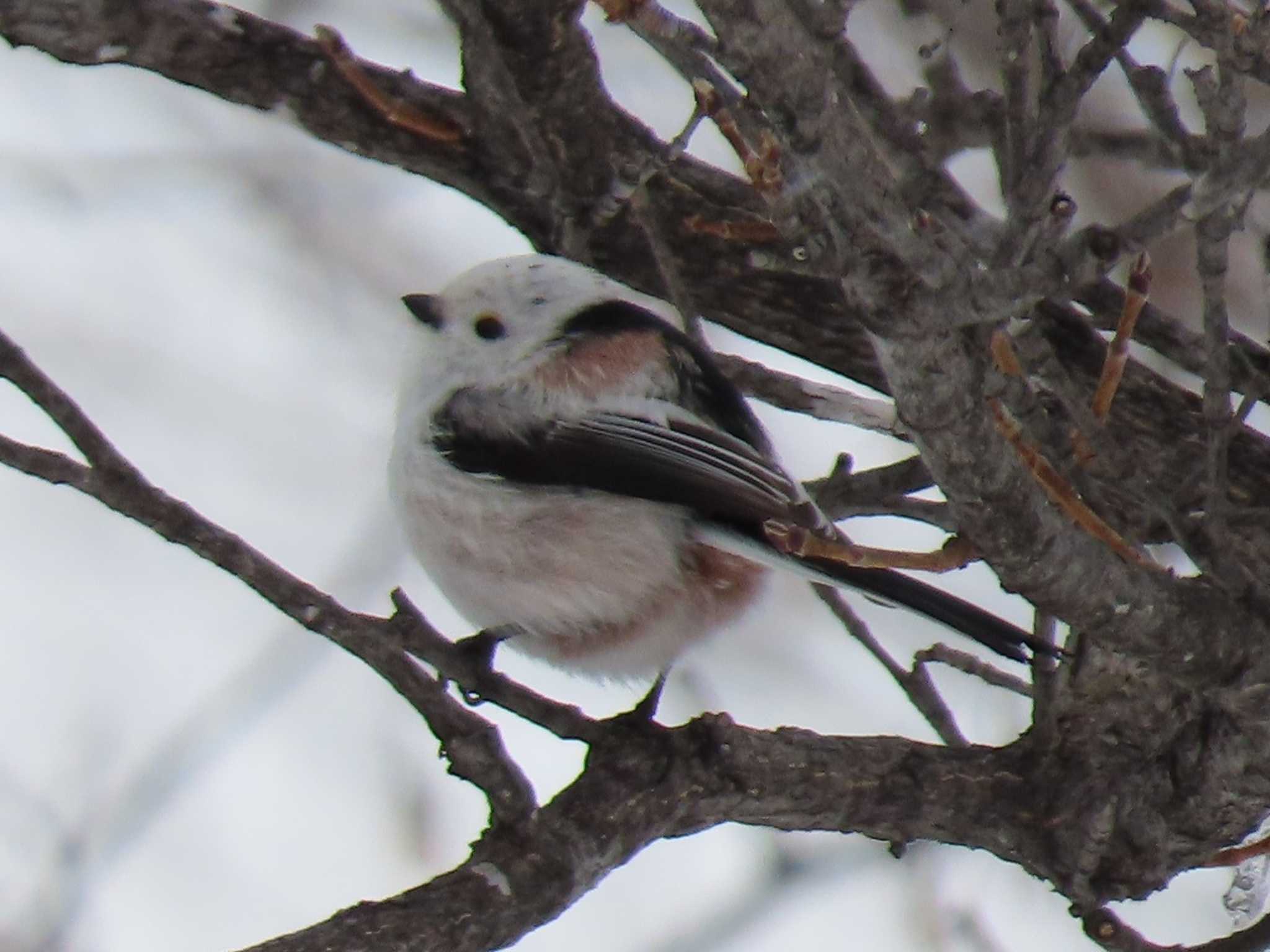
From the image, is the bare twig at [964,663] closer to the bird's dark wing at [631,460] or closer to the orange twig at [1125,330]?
the bird's dark wing at [631,460]

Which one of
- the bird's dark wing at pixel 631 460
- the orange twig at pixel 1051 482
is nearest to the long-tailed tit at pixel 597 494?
the bird's dark wing at pixel 631 460

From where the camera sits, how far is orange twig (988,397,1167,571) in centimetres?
181

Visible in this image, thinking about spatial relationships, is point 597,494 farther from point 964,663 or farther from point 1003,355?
point 1003,355

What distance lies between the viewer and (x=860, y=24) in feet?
13.3

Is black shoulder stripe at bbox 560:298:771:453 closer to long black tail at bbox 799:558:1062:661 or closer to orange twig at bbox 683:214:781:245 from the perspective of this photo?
orange twig at bbox 683:214:781:245

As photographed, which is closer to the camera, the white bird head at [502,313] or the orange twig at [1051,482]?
the orange twig at [1051,482]

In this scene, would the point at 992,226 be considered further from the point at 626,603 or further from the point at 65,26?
the point at 65,26

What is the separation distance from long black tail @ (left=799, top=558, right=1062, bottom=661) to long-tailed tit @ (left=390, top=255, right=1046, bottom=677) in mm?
102

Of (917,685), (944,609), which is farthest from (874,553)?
(917,685)

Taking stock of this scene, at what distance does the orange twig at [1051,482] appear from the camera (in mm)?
1807

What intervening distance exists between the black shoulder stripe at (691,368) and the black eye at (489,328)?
0.50 feet

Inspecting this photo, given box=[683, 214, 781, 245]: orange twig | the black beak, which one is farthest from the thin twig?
the black beak

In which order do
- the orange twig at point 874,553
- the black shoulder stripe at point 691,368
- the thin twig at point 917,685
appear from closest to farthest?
the orange twig at point 874,553
the thin twig at point 917,685
the black shoulder stripe at point 691,368

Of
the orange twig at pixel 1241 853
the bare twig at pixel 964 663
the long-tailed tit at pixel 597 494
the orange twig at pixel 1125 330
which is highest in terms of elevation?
the long-tailed tit at pixel 597 494
